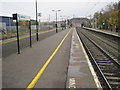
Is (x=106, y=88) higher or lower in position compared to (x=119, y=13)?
lower

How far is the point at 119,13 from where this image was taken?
4309cm

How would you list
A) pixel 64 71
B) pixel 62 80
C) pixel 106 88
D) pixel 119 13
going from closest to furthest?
1. pixel 106 88
2. pixel 62 80
3. pixel 64 71
4. pixel 119 13

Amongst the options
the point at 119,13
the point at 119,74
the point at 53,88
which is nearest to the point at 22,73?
the point at 53,88

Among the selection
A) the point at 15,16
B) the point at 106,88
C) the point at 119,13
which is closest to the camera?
the point at 106,88

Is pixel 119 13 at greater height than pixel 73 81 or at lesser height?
greater

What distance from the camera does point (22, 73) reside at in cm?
697

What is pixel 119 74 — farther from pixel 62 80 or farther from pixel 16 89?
pixel 16 89

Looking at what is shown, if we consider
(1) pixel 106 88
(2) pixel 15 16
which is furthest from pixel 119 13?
(1) pixel 106 88

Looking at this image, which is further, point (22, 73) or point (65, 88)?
point (22, 73)

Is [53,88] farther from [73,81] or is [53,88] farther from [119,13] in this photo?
[119,13]

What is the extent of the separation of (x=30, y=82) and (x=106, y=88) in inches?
110

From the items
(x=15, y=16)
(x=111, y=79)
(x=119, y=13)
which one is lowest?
(x=111, y=79)

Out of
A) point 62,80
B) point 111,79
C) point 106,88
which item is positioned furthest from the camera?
point 111,79

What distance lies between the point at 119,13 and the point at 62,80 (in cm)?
4174
